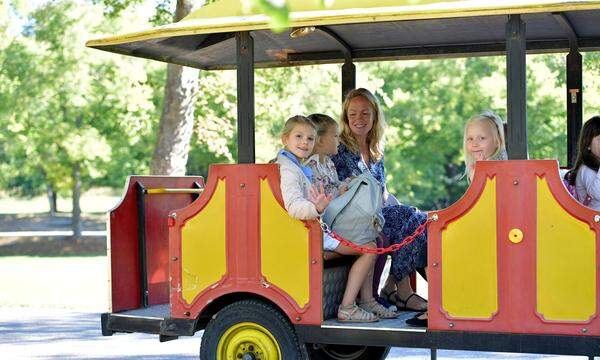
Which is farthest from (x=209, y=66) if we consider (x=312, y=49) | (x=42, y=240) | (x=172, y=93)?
(x=42, y=240)

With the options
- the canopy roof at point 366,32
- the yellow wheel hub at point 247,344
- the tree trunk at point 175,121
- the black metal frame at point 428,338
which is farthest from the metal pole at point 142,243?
the tree trunk at point 175,121

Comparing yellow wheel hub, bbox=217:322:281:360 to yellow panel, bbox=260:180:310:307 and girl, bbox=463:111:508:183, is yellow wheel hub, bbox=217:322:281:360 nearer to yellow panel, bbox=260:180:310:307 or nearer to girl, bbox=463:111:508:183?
yellow panel, bbox=260:180:310:307

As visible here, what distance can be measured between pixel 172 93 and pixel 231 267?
10785 millimetres

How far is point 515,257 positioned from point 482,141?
0.82m

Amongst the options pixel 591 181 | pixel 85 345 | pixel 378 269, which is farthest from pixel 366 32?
pixel 85 345

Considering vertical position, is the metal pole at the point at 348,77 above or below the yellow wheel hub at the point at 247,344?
above

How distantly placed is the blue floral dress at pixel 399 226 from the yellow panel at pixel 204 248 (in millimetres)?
920

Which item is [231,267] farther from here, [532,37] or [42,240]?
[42,240]

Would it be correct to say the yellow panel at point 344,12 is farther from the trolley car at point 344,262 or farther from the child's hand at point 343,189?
the child's hand at point 343,189

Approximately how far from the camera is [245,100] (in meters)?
6.38

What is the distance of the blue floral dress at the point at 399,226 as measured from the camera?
22.4ft

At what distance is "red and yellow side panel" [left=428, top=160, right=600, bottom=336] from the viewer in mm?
5605

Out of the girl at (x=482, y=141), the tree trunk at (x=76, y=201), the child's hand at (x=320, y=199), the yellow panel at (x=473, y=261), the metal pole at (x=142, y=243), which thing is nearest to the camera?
the yellow panel at (x=473, y=261)

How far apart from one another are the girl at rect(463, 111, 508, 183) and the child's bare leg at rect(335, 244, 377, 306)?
758mm
